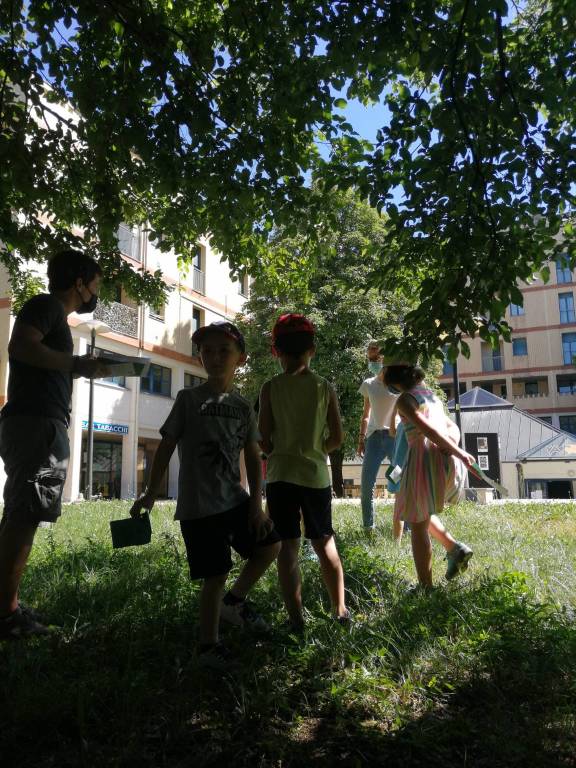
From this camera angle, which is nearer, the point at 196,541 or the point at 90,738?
the point at 90,738

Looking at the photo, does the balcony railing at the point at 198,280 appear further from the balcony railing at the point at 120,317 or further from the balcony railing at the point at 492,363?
the balcony railing at the point at 492,363

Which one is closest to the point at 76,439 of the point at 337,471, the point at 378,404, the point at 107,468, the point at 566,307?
the point at 107,468

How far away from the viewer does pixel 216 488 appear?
108 inches

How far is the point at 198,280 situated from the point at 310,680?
26.0 metres

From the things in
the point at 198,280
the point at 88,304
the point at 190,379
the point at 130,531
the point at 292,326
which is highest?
the point at 198,280

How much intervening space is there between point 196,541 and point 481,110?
267cm

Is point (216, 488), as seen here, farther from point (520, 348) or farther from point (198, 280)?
point (520, 348)

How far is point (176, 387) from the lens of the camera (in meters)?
26.0

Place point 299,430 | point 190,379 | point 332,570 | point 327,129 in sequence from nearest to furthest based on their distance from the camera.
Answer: point 332,570
point 299,430
point 327,129
point 190,379

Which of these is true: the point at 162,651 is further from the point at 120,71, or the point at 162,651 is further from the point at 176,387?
the point at 176,387

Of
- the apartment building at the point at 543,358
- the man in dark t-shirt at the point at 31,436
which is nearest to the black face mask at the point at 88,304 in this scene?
the man in dark t-shirt at the point at 31,436

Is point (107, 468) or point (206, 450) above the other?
point (206, 450)

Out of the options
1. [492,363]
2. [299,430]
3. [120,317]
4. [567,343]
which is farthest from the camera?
[492,363]

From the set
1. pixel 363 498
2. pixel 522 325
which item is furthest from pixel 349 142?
pixel 522 325
